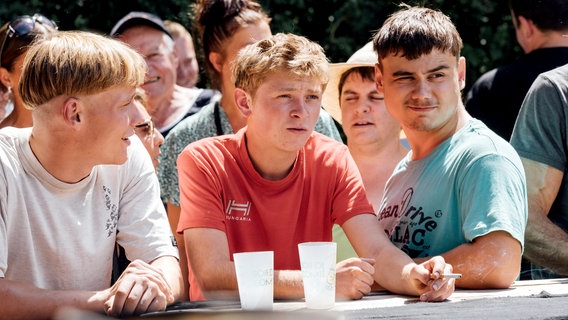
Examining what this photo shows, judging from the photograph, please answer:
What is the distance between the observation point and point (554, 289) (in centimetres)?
262

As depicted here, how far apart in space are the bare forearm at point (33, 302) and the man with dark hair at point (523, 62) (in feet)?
9.38

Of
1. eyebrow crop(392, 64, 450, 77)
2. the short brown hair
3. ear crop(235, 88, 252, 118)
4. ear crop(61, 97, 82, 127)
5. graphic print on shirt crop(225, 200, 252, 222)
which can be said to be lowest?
graphic print on shirt crop(225, 200, 252, 222)

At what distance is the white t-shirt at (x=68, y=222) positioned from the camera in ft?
8.66

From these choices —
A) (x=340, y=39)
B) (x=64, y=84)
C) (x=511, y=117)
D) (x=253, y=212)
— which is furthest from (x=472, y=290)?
(x=340, y=39)

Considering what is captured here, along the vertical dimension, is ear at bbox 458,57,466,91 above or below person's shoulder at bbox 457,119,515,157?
above

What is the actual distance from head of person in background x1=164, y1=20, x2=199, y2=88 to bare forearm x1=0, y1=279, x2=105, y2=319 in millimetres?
4369

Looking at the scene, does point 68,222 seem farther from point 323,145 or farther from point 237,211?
point 323,145

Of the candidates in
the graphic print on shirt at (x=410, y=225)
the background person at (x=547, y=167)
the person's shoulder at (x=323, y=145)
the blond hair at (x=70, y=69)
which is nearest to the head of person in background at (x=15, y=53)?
the blond hair at (x=70, y=69)

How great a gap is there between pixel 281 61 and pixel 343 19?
4.66 m

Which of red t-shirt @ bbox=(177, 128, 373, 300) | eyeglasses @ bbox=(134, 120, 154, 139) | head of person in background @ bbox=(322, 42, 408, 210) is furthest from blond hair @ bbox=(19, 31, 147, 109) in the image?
head of person in background @ bbox=(322, 42, 408, 210)

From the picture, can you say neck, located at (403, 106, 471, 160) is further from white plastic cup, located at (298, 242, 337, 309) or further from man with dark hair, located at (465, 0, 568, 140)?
man with dark hair, located at (465, 0, 568, 140)

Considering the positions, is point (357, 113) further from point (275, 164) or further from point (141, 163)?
point (141, 163)

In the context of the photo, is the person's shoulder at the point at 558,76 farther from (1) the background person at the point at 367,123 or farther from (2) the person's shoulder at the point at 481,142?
(1) the background person at the point at 367,123

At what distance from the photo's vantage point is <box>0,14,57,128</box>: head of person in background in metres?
3.74
